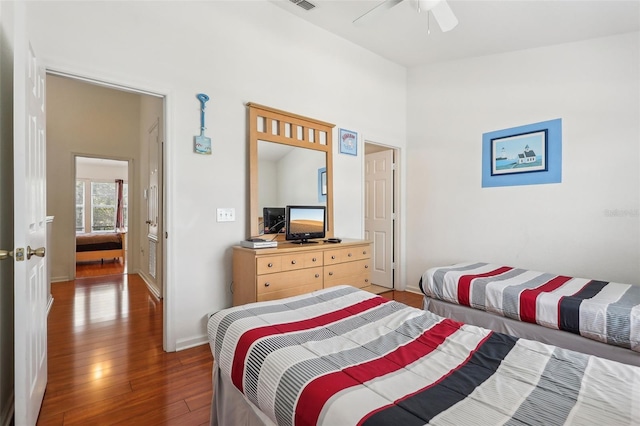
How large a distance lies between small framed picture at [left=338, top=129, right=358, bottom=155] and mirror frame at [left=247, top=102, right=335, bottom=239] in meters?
0.21

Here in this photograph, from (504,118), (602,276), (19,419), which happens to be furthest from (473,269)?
(19,419)

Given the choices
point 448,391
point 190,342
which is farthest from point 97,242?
point 448,391

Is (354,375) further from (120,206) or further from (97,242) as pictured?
(120,206)

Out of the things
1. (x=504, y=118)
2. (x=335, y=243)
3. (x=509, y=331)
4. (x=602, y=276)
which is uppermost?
(x=504, y=118)

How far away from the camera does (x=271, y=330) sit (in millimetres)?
1296

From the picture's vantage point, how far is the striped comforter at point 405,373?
0.82m

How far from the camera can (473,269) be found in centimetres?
302

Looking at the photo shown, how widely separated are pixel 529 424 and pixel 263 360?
0.81m

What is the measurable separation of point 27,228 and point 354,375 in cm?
157

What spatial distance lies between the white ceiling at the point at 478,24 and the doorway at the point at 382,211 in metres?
1.38

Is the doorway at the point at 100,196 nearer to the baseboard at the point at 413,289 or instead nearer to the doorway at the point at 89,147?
the doorway at the point at 89,147

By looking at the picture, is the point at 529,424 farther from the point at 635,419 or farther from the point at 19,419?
the point at 19,419

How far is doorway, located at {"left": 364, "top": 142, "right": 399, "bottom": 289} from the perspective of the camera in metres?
4.52

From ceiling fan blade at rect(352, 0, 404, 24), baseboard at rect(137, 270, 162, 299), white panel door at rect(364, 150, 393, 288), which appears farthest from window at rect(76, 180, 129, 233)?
ceiling fan blade at rect(352, 0, 404, 24)
